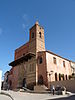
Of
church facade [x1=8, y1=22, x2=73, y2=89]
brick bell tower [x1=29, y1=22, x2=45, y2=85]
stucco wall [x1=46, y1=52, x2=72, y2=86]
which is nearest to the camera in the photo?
church facade [x1=8, y1=22, x2=73, y2=89]

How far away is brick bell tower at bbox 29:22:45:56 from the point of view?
102 feet

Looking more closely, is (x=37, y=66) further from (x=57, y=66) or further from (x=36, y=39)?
(x=36, y=39)

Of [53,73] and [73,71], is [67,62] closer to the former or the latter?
[73,71]

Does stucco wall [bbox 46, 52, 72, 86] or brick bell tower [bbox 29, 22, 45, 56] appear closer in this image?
stucco wall [bbox 46, 52, 72, 86]

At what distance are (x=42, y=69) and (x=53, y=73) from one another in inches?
101

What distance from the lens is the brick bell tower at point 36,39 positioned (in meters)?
31.1

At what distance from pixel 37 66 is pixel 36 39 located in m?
6.83

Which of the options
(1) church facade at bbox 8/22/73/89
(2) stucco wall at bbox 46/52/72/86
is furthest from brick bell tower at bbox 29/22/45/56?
(2) stucco wall at bbox 46/52/72/86

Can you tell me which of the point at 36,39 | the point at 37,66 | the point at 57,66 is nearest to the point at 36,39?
the point at 36,39

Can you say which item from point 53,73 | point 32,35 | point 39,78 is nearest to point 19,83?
point 39,78

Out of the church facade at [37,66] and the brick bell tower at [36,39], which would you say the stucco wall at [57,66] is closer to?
the church facade at [37,66]

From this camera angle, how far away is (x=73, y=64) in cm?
3609

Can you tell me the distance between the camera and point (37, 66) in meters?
28.8

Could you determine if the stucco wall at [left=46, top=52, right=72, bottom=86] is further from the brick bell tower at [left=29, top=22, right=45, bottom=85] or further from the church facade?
the brick bell tower at [left=29, top=22, right=45, bottom=85]
